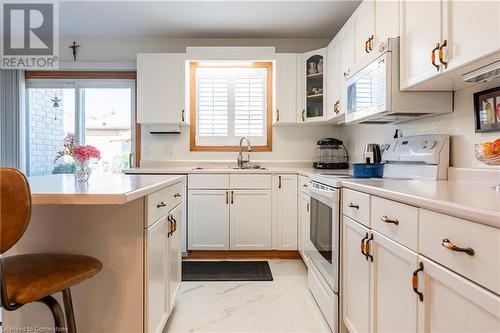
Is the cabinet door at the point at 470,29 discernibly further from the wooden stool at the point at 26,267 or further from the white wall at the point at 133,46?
the white wall at the point at 133,46

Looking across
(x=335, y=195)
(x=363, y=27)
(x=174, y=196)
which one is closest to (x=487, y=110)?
(x=335, y=195)

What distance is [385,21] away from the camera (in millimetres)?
1972

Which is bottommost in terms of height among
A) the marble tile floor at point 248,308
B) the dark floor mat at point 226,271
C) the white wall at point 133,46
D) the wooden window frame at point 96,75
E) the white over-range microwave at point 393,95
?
the marble tile floor at point 248,308

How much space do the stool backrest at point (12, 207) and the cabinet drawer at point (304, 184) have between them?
7.35ft

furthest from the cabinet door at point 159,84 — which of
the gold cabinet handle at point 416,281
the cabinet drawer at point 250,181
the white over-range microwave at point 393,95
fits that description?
the gold cabinet handle at point 416,281

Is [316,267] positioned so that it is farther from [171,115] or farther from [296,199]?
[171,115]

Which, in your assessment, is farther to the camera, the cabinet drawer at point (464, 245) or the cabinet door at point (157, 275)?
the cabinet door at point (157, 275)

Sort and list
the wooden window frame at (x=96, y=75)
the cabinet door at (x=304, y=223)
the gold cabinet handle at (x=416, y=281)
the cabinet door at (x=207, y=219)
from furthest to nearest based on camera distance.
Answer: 1. the wooden window frame at (x=96, y=75)
2. the cabinet door at (x=207, y=219)
3. the cabinet door at (x=304, y=223)
4. the gold cabinet handle at (x=416, y=281)

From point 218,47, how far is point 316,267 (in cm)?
255

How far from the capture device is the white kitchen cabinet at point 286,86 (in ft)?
11.6

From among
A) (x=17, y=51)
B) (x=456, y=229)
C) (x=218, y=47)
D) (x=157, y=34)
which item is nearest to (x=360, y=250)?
(x=456, y=229)

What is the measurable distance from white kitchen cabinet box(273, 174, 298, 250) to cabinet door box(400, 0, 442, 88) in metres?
1.69

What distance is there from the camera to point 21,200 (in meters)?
0.89

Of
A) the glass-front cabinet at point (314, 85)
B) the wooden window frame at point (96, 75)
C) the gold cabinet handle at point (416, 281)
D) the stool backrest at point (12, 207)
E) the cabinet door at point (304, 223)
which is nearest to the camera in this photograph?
the stool backrest at point (12, 207)
